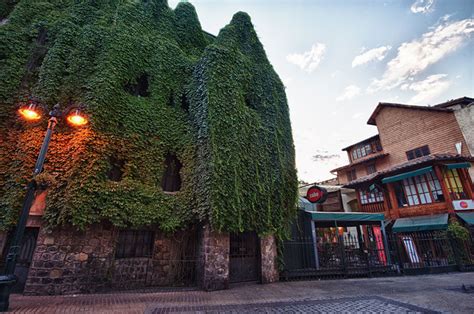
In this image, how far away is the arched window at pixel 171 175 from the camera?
10.3 metres

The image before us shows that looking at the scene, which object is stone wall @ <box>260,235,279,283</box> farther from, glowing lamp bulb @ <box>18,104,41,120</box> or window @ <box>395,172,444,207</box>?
window @ <box>395,172,444,207</box>

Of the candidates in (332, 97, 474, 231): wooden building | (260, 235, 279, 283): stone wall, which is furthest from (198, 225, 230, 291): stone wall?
(332, 97, 474, 231): wooden building

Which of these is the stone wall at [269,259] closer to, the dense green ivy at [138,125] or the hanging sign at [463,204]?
the dense green ivy at [138,125]

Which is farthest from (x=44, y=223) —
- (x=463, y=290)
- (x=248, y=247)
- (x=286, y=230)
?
(x=463, y=290)

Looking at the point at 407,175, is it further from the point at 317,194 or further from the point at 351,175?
the point at 351,175

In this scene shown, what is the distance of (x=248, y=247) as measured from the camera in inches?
405

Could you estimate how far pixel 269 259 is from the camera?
987 cm

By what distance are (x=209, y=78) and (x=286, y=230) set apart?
27.7ft

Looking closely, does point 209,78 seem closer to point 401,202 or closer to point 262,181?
point 262,181

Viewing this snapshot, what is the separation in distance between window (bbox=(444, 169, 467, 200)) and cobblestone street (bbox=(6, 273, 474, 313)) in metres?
8.99

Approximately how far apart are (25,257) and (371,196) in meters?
23.0

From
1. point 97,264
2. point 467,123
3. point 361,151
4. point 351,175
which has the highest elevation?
point 361,151

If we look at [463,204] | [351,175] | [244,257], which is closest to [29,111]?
[244,257]

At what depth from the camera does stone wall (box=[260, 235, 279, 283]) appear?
957 cm
